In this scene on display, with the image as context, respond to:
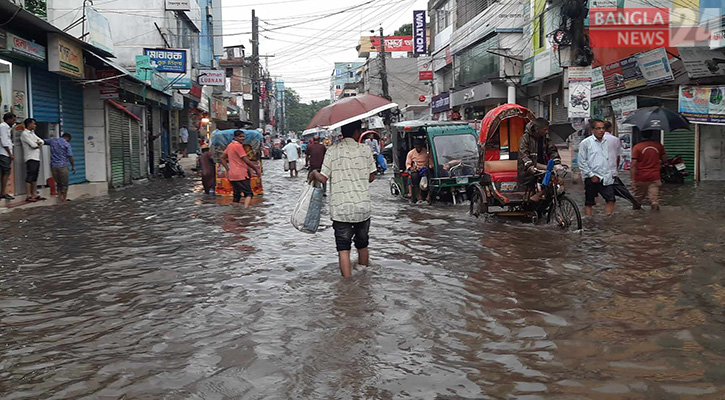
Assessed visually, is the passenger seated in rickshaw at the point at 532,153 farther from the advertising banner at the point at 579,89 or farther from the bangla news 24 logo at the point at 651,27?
the bangla news 24 logo at the point at 651,27

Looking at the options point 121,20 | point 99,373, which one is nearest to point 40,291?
point 99,373

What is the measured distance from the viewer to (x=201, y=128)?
39750mm

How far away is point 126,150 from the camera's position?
23.3 metres

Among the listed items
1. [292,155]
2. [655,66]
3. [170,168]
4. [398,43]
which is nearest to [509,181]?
[655,66]

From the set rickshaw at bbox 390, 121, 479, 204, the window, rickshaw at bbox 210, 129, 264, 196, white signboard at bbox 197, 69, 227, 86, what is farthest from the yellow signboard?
the window

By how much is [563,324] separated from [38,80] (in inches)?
643

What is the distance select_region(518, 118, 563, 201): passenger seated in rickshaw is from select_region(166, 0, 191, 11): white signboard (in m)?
22.5

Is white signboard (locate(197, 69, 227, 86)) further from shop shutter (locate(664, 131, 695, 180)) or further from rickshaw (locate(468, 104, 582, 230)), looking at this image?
rickshaw (locate(468, 104, 582, 230))

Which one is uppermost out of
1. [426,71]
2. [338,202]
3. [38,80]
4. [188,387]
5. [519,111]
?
[426,71]

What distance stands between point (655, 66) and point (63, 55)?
52.1 ft

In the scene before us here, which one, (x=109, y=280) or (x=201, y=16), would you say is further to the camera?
(x=201, y=16)

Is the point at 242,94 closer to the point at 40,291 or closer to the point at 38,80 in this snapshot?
the point at 38,80

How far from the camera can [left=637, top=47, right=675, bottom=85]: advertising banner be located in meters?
18.3

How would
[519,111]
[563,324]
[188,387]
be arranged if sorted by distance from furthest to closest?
[519,111] < [563,324] < [188,387]
